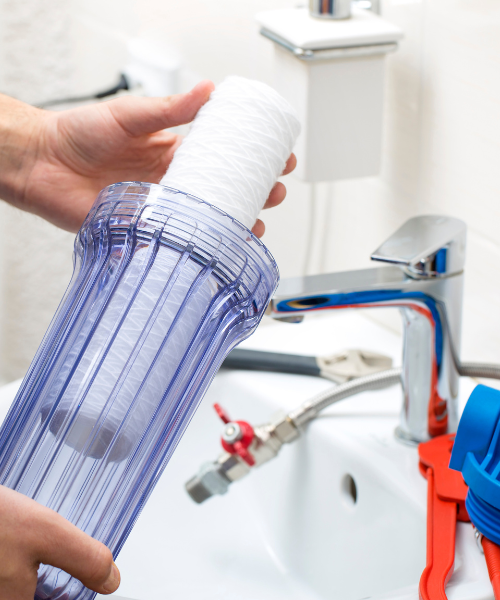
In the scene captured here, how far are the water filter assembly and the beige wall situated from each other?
0.78ft

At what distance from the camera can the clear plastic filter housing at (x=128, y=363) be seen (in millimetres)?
361

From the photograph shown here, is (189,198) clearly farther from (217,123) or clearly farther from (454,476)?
(454,476)

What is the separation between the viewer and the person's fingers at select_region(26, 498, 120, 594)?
0.31m

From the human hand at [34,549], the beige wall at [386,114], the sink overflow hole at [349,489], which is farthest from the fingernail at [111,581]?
the beige wall at [386,114]

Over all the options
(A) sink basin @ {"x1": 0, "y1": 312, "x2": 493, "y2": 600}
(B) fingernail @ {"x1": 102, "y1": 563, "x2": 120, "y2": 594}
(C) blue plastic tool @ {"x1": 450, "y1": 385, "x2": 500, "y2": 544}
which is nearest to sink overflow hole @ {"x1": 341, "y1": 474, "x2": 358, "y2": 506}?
(A) sink basin @ {"x1": 0, "y1": 312, "x2": 493, "y2": 600}

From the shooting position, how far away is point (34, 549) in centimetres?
31

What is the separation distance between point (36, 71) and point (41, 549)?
106 cm

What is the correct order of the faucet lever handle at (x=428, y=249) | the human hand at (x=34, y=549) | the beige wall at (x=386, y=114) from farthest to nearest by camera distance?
the beige wall at (x=386, y=114), the faucet lever handle at (x=428, y=249), the human hand at (x=34, y=549)

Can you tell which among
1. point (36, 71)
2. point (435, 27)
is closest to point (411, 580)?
point (435, 27)

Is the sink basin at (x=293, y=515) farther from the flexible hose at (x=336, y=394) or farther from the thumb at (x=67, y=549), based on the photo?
the thumb at (x=67, y=549)

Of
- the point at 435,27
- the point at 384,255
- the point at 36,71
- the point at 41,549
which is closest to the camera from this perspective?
the point at 41,549

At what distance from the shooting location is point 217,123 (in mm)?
398

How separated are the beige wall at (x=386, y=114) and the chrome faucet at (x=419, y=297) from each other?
10 centimetres

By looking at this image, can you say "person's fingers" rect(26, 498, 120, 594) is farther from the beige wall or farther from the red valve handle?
the beige wall
